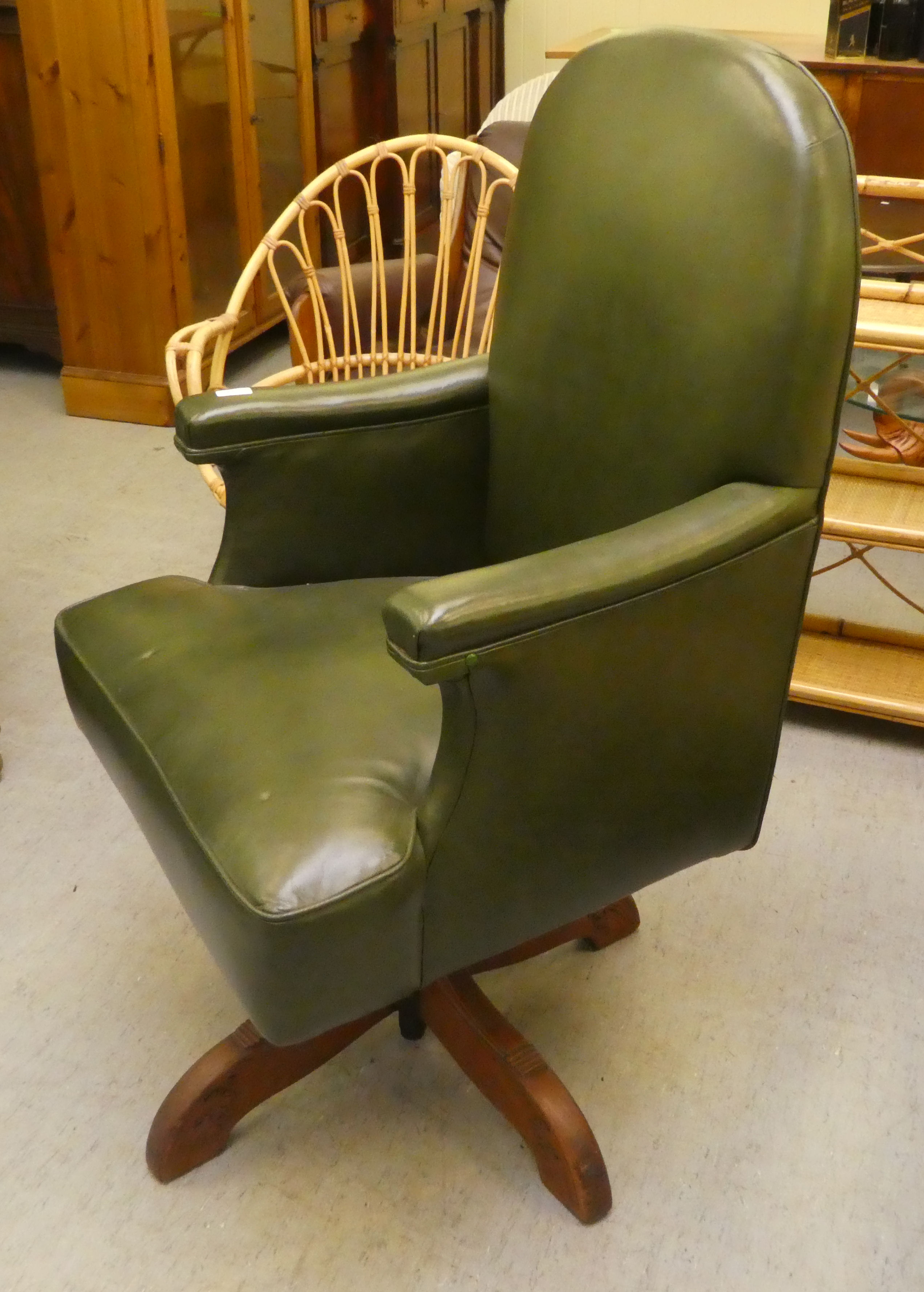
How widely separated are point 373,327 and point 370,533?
792mm

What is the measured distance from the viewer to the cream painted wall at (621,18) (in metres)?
4.32

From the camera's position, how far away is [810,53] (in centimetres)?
364

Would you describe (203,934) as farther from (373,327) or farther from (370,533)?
(373,327)

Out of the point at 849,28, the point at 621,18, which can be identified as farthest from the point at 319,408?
the point at 621,18

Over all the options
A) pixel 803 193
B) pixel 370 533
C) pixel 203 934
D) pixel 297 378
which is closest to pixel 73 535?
pixel 297 378

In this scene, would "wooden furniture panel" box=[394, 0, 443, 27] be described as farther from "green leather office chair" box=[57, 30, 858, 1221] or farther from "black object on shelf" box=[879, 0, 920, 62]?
"green leather office chair" box=[57, 30, 858, 1221]

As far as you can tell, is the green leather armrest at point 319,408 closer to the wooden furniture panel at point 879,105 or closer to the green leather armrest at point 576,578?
the green leather armrest at point 576,578

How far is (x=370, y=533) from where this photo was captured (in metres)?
1.39

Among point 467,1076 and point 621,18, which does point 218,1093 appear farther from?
point 621,18

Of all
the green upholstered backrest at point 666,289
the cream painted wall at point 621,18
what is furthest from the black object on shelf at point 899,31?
the green upholstered backrest at point 666,289

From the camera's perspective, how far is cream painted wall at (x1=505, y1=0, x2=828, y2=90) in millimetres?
4320

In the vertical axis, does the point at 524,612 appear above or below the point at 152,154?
above

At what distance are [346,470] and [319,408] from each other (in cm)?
7

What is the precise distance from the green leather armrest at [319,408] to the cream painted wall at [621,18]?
11.1 ft
